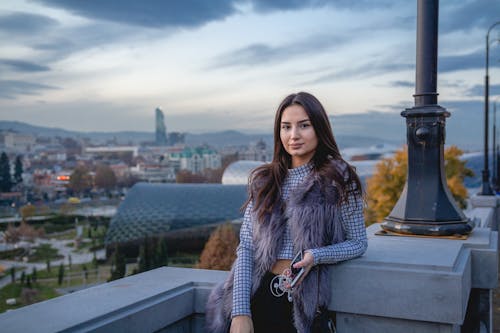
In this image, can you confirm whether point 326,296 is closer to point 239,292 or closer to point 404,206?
point 239,292

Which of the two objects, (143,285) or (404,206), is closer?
(143,285)

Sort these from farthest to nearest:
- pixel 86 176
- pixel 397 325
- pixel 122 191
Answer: pixel 122 191 → pixel 86 176 → pixel 397 325

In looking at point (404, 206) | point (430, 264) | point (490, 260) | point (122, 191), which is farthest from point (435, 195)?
point (122, 191)

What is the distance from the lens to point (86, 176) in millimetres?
84688

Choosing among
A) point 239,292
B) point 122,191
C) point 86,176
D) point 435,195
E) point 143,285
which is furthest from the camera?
point 122,191

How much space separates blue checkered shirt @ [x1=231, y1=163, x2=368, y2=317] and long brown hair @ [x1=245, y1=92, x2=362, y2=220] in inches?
2.6

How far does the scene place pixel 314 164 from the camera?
262 cm

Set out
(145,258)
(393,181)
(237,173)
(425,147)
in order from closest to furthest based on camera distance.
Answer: (425,147) < (393,181) < (145,258) < (237,173)

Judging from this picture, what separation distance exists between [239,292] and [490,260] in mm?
1796

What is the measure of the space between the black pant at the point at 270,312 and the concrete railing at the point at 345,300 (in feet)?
1.05

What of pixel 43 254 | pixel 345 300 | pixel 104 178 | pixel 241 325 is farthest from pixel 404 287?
pixel 104 178

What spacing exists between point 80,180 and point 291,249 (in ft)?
278

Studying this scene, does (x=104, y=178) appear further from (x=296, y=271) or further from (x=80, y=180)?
(x=296, y=271)

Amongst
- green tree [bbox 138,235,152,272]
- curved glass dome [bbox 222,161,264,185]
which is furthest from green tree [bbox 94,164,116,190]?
green tree [bbox 138,235,152,272]
